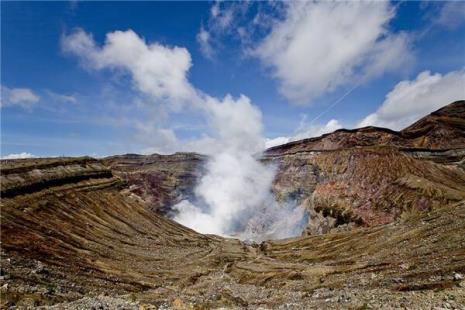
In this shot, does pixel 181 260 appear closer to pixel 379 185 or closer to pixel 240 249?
pixel 240 249

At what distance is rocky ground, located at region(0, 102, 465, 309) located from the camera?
48.3 metres

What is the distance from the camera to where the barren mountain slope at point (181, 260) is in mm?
47500

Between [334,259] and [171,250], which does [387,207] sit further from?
[171,250]

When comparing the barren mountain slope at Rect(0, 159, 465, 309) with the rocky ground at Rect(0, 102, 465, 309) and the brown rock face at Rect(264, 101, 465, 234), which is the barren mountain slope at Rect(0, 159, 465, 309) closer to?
the rocky ground at Rect(0, 102, 465, 309)

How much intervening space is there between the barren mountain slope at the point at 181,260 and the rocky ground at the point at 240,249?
351 millimetres

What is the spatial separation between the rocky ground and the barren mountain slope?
1.15ft

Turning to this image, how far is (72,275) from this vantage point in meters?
66.4

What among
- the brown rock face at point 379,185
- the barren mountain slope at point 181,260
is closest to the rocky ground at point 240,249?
the barren mountain slope at point 181,260

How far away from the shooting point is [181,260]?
105m

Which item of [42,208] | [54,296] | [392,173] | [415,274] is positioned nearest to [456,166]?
[392,173]

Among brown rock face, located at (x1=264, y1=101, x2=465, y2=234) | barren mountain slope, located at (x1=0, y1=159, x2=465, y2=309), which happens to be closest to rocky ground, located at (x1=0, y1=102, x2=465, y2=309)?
barren mountain slope, located at (x1=0, y1=159, x2=465, y2=309)

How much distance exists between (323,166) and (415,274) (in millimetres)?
143238

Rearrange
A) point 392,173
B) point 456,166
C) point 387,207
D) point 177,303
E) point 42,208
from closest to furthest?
point 177,303 < point 42,208 < point 387,207 < point 392,173 < point 456,166

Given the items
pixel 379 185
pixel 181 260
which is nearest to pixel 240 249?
pixel 181 260
